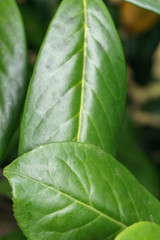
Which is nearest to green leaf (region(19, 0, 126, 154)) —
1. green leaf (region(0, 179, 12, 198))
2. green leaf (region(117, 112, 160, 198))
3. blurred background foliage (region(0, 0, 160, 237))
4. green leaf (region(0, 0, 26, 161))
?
green leaf (region(0, 0, 26, 161))

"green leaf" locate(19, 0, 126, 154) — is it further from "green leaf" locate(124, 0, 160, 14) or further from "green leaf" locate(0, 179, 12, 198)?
"green leaf" locate(0, 179, 12, 198)

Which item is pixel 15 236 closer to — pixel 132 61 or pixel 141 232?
pixel 141 232

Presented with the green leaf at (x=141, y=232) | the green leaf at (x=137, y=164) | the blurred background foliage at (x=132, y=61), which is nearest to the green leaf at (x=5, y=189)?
the blurred background foliage at (x=132, y=61)

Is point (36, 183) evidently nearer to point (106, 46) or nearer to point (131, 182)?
point (131, 182)

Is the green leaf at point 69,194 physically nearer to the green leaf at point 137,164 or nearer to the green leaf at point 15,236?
the green leaf at point 15,236

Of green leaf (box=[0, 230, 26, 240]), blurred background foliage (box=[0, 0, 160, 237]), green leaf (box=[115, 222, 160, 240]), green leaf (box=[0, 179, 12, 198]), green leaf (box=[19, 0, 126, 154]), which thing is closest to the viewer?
green leaf (box=[115, 222, 160, 240])

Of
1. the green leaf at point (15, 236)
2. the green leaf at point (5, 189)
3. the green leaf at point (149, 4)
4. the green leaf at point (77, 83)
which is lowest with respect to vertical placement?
the green leaf at point (15, 236)
